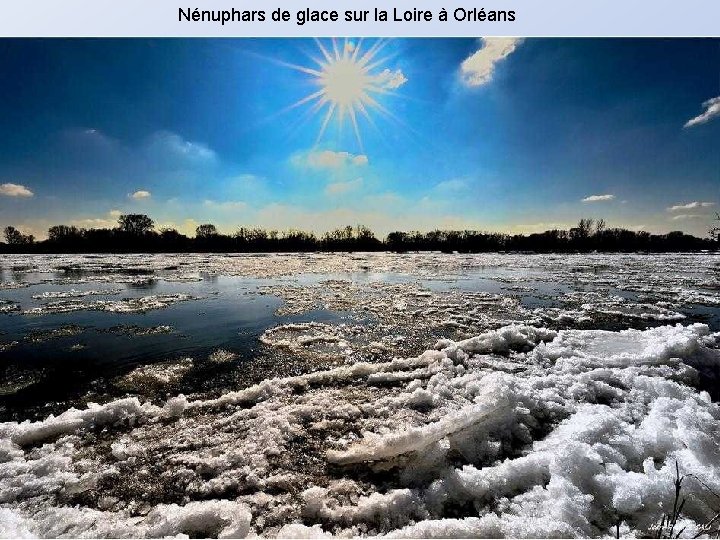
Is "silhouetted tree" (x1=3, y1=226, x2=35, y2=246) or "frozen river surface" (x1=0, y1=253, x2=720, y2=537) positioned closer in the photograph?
"frozen river surface" (x1=0, y1=253, x2=720, y2=537)

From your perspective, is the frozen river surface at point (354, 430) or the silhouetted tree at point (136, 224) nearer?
the frozen river surface at point (354, 430)

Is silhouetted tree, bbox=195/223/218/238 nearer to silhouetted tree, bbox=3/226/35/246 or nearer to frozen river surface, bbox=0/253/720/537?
silhouetted tree, bbox=3/226/35/246

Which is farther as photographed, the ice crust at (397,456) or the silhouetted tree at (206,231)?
the silhouetted tree at (206,231)

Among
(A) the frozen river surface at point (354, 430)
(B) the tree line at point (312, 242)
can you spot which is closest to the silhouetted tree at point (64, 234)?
(B) the tree line at point (312, 242)

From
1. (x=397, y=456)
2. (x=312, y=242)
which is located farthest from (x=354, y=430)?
(x=312, y=242)

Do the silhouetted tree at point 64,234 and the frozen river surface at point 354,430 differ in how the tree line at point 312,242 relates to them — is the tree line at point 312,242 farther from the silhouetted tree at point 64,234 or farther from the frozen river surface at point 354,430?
the frozen river surface at point 354,430

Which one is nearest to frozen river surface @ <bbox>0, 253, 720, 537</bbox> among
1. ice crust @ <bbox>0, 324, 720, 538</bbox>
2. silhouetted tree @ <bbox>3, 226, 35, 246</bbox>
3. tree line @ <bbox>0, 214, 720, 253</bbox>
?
ice crust @ <bbox>0, 324, 720, 538</bbox>

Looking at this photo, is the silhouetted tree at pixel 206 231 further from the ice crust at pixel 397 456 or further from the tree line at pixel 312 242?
the ice crust at pixel 397 456

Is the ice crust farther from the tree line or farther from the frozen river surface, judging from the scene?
the tree line
